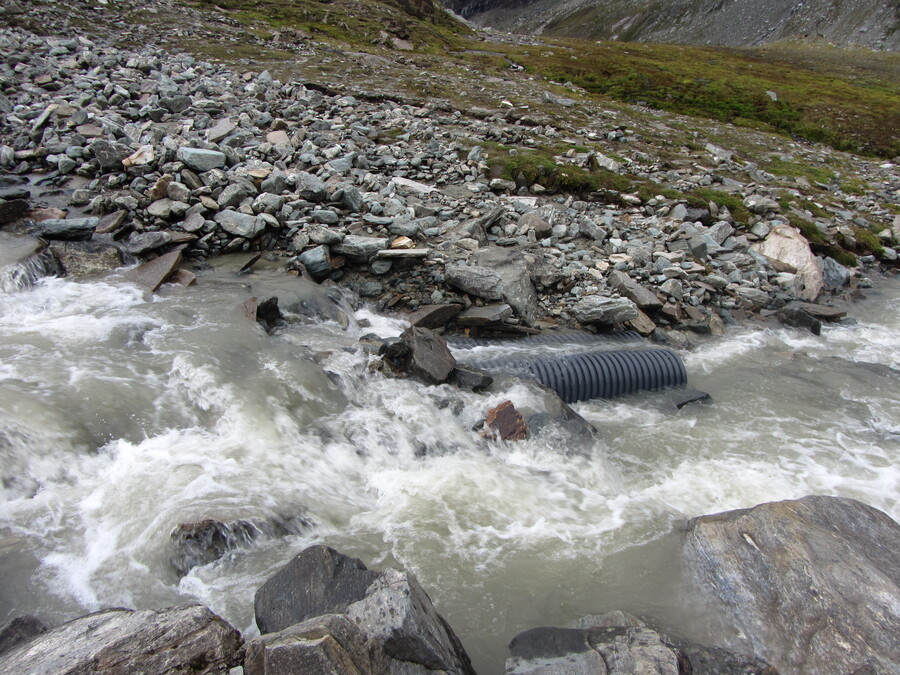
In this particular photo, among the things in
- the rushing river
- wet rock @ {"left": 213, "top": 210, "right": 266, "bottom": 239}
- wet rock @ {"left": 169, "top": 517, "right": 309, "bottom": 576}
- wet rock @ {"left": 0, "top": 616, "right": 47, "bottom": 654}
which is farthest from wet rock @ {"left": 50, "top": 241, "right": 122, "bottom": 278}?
wet rock @ {"left": 0, "top": 616, "right": 47, "bottom": 654}

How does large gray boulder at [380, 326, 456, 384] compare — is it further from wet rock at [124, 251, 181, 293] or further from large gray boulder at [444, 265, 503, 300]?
wet rock at [124, 251, 181, 293]

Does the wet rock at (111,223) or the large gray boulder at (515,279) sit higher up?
the wet rock at (111,223)

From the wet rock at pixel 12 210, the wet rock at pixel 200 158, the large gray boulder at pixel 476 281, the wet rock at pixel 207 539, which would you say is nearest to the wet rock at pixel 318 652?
the wet rock at pixel 207 539

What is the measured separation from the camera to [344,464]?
6520mm

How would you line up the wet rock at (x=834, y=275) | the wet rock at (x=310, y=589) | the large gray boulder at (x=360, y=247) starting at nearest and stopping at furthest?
the wet rock at (x=310, y=589) → the large gray boulder at (x=360, y=247) → the wet rock at (x=834, y=275)

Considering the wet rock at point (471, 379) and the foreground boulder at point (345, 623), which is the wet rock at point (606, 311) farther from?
the foreground boulder at point (345, 623)

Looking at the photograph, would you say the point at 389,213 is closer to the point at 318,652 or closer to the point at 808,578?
the point at 808,578

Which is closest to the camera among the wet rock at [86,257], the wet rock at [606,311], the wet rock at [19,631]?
the wet rock at [19,631]

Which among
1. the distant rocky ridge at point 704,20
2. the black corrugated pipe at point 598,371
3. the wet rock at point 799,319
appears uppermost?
the distant rocky ridge at point 704,20

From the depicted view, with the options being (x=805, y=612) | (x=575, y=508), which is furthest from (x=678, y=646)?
(x=575, y=508)

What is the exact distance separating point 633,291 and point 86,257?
1058 centimetres

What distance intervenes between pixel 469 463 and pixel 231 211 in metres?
7.65

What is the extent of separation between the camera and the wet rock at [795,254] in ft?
44.0

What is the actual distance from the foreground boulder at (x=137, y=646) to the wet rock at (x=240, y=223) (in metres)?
8.58
